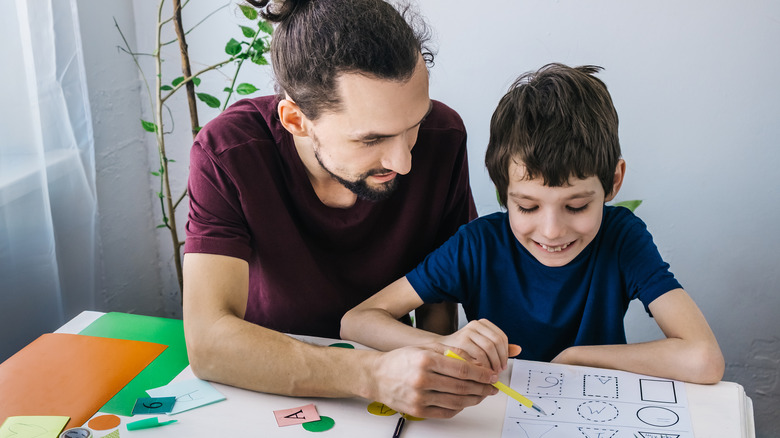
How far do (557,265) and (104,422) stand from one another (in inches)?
29.7

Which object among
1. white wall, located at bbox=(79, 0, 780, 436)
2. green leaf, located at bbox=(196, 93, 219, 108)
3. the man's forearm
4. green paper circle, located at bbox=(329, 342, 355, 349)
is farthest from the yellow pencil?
green leaf, located at bbox=(196, 93, 219, 108)

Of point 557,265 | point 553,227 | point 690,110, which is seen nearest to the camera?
point 553,227

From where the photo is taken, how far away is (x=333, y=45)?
3.77ft

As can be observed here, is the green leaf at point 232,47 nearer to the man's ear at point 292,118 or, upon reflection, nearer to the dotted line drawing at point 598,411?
the man's ear at point 292,118

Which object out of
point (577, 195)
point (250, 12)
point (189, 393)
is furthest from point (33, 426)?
point (250, 12)

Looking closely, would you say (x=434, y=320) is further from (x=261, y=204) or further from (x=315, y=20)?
(x=315, y=20)

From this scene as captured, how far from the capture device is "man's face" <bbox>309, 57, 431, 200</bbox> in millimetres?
1140

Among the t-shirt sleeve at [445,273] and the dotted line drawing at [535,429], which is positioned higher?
the t-shirt sleeve at [445,273]

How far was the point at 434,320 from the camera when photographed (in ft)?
4.84

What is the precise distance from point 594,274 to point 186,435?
71cm

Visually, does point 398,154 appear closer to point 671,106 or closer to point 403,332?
point 403,332

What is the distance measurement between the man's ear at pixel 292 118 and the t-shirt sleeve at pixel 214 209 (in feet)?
0.43

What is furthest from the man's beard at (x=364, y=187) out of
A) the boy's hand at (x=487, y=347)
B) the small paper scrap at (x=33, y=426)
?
the small paper scrap at (x=33, y=426)

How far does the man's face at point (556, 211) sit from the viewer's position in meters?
1.18
